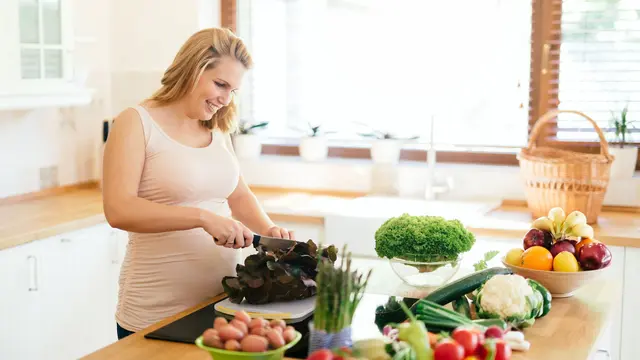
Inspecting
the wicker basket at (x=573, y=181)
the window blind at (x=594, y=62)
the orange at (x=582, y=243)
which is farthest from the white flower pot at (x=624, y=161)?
the orange at (x=582, y=243)

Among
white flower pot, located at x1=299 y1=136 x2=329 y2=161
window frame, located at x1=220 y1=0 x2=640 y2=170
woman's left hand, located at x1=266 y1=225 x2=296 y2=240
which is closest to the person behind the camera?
woman's left hand, located at x1=266 y1=225 x2=296 y2=240

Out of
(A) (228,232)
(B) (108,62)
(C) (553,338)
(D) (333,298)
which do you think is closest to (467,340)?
(D) (333,298)

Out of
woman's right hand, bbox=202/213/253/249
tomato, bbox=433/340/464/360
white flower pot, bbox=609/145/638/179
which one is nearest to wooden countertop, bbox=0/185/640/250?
white flower pot, bbox=609/145/638/179

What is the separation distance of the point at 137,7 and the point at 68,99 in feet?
2.85

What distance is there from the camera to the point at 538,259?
90.0 inches

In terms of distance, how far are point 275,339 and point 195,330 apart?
0.51m

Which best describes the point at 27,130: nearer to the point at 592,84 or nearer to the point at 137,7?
the point at 137,7

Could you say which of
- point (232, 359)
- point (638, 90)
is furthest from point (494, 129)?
point (232, 359)

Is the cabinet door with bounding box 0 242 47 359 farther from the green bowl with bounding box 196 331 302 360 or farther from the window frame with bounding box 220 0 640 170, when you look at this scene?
the window frame with bounding box 220 0 640 170

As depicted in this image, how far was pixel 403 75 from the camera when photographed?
4180 mm

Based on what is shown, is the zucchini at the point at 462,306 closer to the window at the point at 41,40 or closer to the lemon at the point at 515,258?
the lemon at the point at 515,258

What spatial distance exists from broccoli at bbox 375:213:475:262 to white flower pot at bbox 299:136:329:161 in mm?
2060

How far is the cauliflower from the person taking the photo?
197 centimetres

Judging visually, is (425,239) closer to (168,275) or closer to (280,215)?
(168,275)
